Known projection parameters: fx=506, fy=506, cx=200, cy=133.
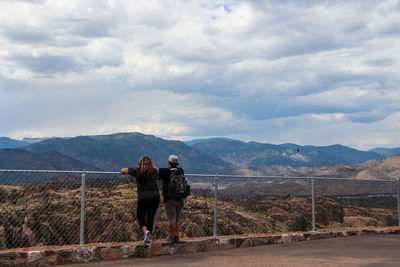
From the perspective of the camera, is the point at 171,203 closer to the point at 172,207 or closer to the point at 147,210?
the point at 172,207

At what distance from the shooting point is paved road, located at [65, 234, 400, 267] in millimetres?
9000

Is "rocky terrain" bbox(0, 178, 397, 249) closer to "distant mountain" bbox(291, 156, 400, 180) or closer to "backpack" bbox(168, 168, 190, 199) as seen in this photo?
"backpack" bbox(168, 168, 190, 199)

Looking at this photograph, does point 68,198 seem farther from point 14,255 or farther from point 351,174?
point 351,174

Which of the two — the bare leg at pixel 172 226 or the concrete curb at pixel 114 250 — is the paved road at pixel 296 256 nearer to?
the concrete curb at pixel 114 250

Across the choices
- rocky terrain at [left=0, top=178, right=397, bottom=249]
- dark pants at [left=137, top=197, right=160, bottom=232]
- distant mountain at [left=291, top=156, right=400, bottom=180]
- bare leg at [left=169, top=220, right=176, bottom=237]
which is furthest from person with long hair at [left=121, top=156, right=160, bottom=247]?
distant mountain at [left=291, top=156, right=400, bottom=180]

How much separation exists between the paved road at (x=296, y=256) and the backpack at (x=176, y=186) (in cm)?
117

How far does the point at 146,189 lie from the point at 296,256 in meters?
3.22

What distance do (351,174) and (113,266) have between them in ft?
504

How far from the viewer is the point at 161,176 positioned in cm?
966

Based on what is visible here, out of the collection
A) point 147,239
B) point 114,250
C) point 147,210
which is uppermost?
point 147,210

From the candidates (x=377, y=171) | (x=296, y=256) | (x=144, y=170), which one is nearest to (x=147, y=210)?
Result: (x=144, y=170)

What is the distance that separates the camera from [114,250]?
365 inches

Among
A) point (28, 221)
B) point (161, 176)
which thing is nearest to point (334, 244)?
point (161, 176)

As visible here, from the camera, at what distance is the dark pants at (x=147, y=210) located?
9297 mm
